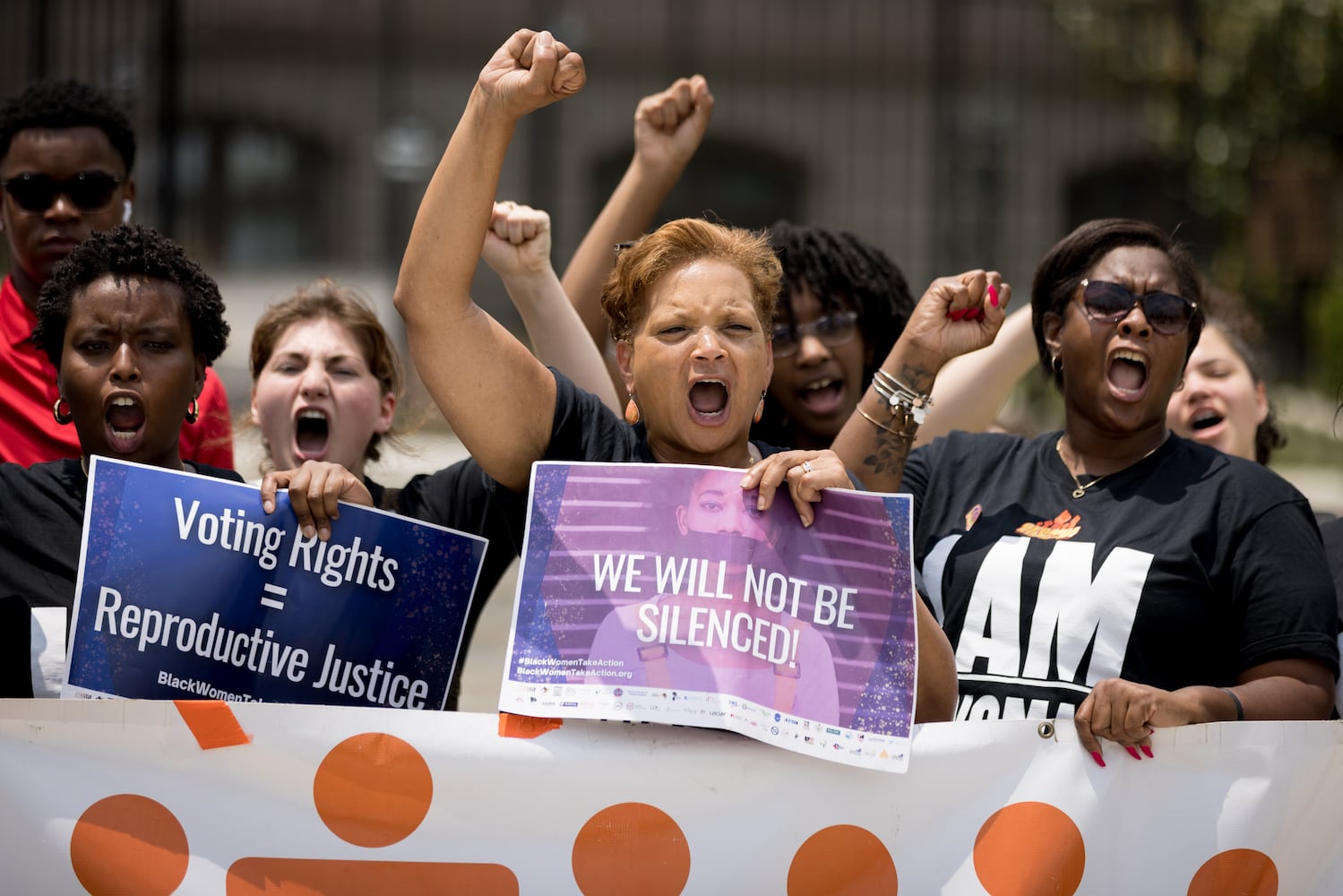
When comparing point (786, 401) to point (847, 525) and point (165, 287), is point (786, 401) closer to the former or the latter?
point (847, 525)

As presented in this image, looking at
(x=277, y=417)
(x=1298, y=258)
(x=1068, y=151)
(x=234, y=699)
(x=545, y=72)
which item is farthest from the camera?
(x=1068, y=151)

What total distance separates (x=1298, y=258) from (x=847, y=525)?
29.4 ft

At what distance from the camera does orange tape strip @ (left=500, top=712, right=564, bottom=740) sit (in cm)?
269

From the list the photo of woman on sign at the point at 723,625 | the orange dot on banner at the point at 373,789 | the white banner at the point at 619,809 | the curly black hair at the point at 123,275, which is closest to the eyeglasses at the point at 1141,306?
the white banner at the point at 619,809

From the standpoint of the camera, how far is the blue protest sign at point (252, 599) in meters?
2.76

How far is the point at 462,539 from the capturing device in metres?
2.94

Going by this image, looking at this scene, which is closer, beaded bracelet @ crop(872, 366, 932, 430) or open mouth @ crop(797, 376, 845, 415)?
beaded bracelet @ crop(872, 366, 932, 430)

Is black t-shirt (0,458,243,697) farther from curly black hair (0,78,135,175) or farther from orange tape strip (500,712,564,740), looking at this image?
curly black hair (0,78,135,175)

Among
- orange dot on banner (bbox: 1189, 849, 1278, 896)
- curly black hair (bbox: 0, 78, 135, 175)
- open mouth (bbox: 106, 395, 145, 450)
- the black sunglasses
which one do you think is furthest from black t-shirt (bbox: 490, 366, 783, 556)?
curly black hair (bbox: 0, 78, 135, 175)

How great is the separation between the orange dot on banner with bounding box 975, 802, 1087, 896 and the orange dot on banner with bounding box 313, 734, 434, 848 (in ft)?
3.18

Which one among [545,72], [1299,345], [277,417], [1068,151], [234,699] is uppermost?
[1068,151]

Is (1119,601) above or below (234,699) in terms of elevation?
above

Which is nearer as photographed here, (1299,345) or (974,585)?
(974,585)

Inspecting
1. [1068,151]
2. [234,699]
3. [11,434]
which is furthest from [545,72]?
[1068,151]
